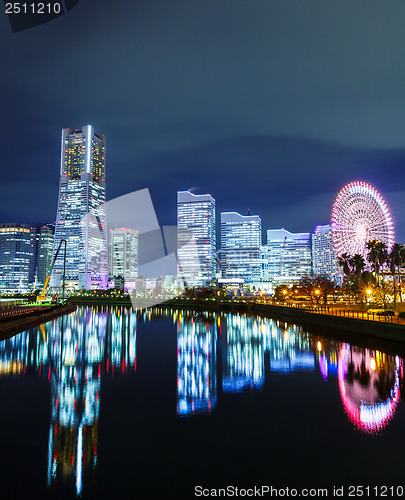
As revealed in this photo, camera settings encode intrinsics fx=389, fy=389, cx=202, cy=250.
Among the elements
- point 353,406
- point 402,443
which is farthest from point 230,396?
point 402,443

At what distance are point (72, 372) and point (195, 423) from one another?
12.8 m

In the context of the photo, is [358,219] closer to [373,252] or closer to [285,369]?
[373,252]

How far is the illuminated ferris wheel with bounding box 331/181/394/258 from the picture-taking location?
217 feet

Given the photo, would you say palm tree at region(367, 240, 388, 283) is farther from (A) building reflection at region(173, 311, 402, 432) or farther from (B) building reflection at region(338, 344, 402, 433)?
(B) building reflection at region(338, 344, 402, 433)

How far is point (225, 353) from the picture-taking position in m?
33.8

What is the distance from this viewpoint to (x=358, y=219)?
2645 inches

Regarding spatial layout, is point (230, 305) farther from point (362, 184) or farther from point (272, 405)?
point (272, 405)

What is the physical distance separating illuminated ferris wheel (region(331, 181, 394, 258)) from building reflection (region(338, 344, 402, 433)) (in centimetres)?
3885

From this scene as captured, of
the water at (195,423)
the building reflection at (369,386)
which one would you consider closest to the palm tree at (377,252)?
the building reflection at (369,386)

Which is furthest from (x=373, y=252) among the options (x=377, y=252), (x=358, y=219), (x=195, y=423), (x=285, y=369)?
(x=195, y=423)

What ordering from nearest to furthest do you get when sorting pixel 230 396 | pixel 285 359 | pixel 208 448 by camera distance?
pixel 208 448, pixel 230 396, pixel 285 359

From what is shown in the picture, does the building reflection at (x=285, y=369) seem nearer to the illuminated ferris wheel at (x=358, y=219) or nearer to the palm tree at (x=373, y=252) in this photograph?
the illuminated ferris wheel at (x=358, y=219)

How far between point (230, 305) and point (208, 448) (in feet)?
304

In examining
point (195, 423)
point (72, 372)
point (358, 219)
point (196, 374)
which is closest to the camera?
point (195, 423)
